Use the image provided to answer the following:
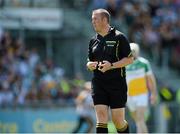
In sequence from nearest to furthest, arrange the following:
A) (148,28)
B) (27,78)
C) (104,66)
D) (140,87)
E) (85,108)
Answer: (104,66) → (140,87) → (85,108) → (27,78) → (148,28)

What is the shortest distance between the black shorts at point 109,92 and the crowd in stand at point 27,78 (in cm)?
1055

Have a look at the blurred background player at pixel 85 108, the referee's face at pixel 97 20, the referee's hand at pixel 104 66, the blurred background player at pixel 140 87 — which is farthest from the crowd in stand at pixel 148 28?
the referee's hand at pixel 104 66

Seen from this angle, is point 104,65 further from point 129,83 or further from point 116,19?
point 116,19

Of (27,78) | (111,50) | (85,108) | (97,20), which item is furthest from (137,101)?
(27,78)

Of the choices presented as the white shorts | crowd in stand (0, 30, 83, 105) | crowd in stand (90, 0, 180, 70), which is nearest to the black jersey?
the white shorts

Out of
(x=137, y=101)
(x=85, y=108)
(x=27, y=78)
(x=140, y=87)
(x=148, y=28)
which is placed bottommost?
(x=85, y=108)

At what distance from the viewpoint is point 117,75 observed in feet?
42.5

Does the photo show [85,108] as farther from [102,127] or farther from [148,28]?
[148,28]

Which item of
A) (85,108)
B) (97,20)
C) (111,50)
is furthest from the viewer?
(85,108)

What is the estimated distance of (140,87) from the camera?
16.8 m

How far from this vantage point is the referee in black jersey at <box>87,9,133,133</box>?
12.9 m

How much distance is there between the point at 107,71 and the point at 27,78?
12.5 metres

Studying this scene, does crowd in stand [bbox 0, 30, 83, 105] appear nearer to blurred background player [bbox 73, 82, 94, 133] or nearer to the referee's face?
blurred background player [bbox 73, 82, 94, 133]

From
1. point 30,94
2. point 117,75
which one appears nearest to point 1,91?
point 30,94
